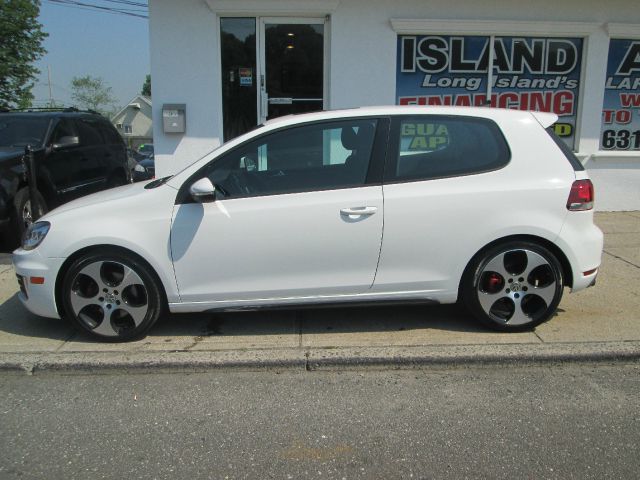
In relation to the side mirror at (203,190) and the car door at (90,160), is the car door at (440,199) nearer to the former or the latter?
the side mirror at (203,190)

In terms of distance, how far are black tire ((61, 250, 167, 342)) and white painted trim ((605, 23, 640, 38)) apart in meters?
7.89

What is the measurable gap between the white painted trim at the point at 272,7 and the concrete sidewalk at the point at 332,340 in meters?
4.94

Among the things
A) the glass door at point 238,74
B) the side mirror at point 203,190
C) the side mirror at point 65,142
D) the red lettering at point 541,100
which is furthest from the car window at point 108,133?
the red lettering at point 541,100

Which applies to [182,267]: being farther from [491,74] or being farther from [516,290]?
[491,74]

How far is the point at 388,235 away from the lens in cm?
410

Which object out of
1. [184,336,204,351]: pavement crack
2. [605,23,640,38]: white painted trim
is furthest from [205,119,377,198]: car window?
[605,23,640,38]: white painted trim

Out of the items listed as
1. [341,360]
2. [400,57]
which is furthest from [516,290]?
[400,57]

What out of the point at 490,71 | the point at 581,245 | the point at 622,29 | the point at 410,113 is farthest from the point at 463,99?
the point at 581,245

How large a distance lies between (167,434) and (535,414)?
6.90 ft

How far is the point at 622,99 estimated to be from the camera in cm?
905

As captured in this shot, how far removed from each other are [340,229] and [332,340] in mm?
855

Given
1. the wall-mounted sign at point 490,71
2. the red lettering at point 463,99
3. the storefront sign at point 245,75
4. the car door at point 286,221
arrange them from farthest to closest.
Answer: the red lettering at point 463,99, the wall-mounted sign at point 490,71, the storefront sign at point 245,75, the car door at point 286,221

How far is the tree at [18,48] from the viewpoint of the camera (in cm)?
3372

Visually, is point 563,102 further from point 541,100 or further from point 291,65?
point 291,65
